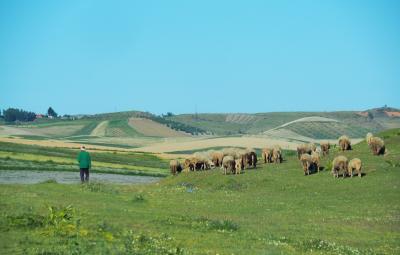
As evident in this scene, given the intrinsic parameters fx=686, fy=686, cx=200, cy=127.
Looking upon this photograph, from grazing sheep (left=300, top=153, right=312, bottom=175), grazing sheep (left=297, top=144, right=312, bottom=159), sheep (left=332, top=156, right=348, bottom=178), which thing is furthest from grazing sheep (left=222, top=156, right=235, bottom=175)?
sheep (left=332, top=156, right=348, bottom=178)

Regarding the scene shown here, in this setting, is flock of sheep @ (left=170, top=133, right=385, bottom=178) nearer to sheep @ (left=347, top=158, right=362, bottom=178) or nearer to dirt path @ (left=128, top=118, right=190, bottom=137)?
sheep @ (left=347, top=158, right=362, bottom=178)

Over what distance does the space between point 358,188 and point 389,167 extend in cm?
619

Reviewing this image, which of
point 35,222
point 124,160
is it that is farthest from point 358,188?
point 124,160

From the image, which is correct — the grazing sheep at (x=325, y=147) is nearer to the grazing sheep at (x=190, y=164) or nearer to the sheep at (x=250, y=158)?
the sheep at (x=250, y=158)

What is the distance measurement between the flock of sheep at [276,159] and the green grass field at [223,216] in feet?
3.00

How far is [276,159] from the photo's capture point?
181 feet

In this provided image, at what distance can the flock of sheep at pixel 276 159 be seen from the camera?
43.9 metres

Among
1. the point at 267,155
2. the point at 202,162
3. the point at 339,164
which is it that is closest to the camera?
the point at 339,164

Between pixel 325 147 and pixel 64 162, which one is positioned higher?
pixel 325 147

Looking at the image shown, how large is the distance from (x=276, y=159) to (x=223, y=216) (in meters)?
25.6

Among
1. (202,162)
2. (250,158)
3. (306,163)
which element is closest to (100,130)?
(202,162)

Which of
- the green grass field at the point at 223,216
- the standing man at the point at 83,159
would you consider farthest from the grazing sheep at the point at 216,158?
the standing man at the point at 83,159

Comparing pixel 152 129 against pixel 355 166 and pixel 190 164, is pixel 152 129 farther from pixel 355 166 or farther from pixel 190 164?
pixel 355 166

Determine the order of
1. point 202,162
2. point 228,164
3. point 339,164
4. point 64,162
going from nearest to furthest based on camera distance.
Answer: point 339,164
point 228,164
point 202,162
point 64,162
